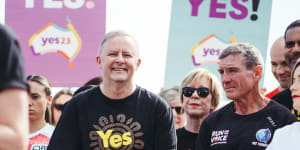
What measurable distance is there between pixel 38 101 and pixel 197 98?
2.05 m

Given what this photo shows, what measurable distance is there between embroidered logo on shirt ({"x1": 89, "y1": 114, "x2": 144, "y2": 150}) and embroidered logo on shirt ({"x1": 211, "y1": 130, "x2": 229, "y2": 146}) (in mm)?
696

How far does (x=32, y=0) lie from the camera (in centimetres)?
847

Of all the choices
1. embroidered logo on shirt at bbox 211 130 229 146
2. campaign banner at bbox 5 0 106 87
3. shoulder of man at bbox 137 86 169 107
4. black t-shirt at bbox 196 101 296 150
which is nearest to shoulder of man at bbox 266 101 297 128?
black t-shirt at bbox 196 101 296 150

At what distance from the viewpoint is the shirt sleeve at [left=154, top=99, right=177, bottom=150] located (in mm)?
3189

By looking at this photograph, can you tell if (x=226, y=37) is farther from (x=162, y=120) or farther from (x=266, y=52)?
(x=162, y=120)

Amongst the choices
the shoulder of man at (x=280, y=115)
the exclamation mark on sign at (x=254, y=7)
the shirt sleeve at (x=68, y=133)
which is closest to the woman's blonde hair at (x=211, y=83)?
the shoulder of man at (x=280, y=115)

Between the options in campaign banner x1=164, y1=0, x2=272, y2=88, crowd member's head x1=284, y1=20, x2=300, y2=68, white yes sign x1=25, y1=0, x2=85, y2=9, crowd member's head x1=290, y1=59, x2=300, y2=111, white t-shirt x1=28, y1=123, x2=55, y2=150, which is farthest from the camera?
white yes sign x1=25, y1=0, x2=85, y2=9

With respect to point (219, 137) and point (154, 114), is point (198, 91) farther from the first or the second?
point (154, 114)

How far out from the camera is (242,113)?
347 centimetres

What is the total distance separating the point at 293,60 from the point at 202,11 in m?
4.54

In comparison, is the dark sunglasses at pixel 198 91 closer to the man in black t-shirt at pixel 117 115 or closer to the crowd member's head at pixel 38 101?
the man in black t-shirt at pixel 117 115

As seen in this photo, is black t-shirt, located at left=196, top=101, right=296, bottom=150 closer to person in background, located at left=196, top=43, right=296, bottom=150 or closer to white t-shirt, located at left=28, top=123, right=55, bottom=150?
person in background, located at left=196, top=43, right=296, bottom=150

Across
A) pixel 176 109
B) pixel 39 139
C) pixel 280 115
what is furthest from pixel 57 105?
pixel 280 115

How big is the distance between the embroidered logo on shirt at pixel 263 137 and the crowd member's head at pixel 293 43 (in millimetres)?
951
